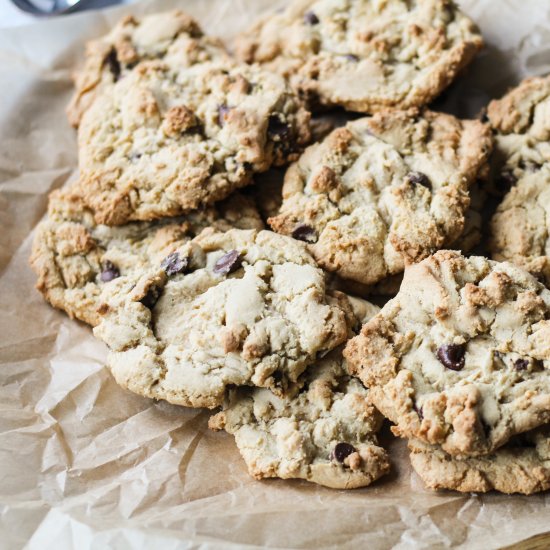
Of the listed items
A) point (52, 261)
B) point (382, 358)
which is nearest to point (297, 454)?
point (382, 358)

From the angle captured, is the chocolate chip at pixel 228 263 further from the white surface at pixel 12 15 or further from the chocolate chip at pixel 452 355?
the white surface at pixel 12 15

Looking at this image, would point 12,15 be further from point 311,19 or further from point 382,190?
point 382,190

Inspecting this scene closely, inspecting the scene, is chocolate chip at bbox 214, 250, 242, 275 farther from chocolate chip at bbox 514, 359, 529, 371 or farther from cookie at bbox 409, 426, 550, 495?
chocolate chip at bbox 514, 359, 529, 371

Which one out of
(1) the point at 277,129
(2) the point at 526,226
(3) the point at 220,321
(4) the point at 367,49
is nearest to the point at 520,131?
(2) the point at 526,226

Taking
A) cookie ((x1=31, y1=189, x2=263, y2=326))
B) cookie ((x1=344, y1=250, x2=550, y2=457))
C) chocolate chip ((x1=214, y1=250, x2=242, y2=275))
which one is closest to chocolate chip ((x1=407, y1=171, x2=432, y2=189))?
cookie ((x1=344, y1=250, x2=550, y2=457))

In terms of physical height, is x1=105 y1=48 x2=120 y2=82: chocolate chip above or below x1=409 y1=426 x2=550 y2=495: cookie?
above

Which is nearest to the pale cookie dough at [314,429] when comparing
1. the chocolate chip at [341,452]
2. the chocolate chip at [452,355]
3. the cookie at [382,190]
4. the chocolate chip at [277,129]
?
the chocolate chip at [341,452]

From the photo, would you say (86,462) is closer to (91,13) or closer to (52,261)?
(52,261)
